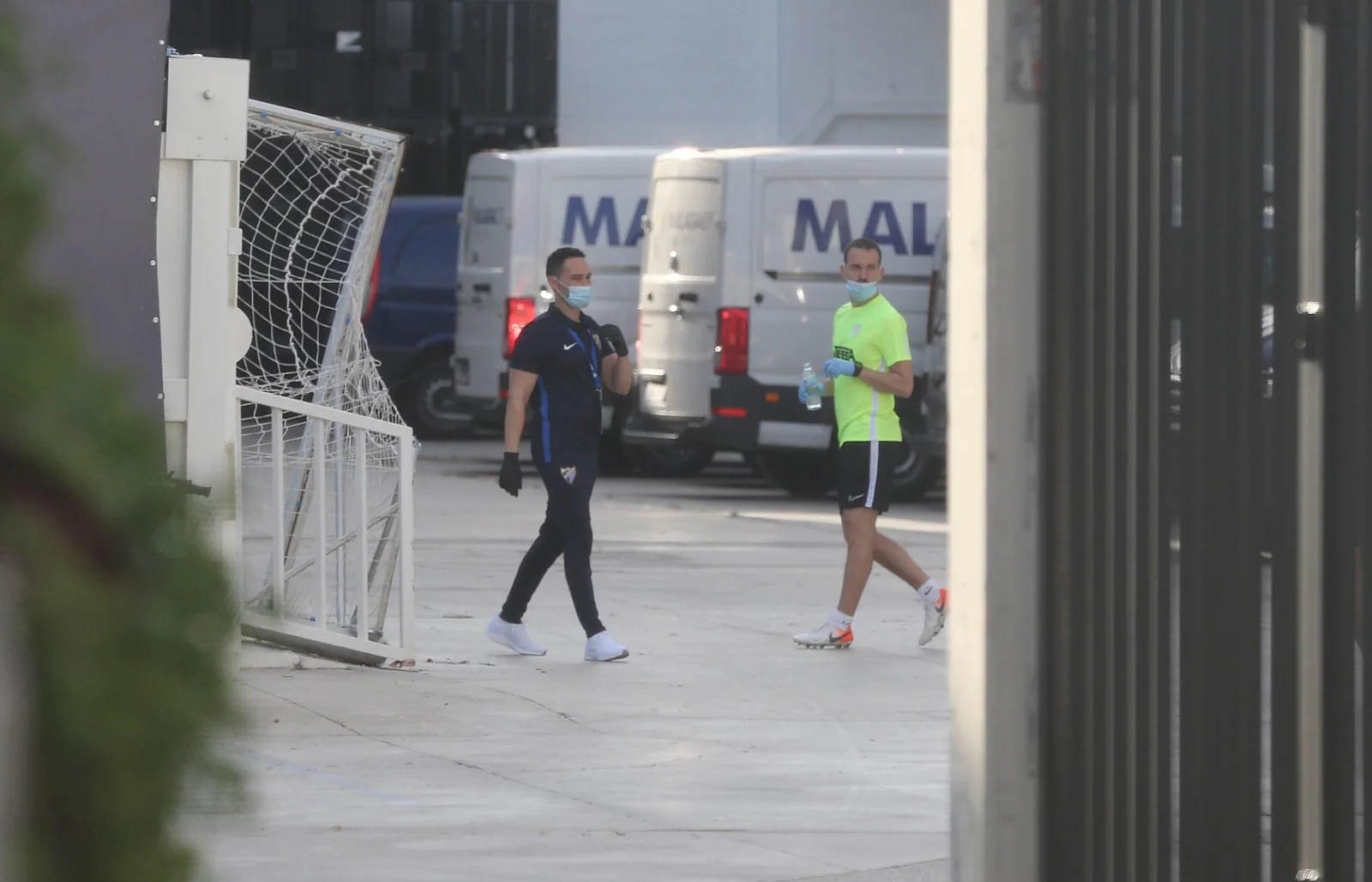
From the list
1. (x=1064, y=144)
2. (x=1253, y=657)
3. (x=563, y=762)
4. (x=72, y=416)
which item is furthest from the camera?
(x=563, y=762)

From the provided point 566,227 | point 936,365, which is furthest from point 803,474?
point 566,227

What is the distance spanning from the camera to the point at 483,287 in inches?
715

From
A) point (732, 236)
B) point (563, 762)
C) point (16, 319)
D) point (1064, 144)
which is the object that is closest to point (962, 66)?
point (1064, 144)

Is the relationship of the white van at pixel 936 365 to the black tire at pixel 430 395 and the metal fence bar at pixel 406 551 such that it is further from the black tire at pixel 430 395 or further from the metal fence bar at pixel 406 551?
the metal fence bar at pixel 406 551

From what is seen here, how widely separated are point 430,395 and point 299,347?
12.3 m

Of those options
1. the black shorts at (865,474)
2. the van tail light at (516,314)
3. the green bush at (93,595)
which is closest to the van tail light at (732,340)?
the van tail light at (516,314)

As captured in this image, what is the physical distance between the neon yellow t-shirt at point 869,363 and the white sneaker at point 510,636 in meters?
1.64

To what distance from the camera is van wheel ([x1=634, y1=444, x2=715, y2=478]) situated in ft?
60.4

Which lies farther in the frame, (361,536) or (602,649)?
(602,649)

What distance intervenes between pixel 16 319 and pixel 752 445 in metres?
15.2

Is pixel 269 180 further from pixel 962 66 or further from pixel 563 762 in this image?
pixel 962 66

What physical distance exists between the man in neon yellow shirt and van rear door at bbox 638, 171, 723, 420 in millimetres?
6765

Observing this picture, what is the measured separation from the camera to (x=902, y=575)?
9125 millimetres

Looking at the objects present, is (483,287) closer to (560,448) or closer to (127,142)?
(560,448)
